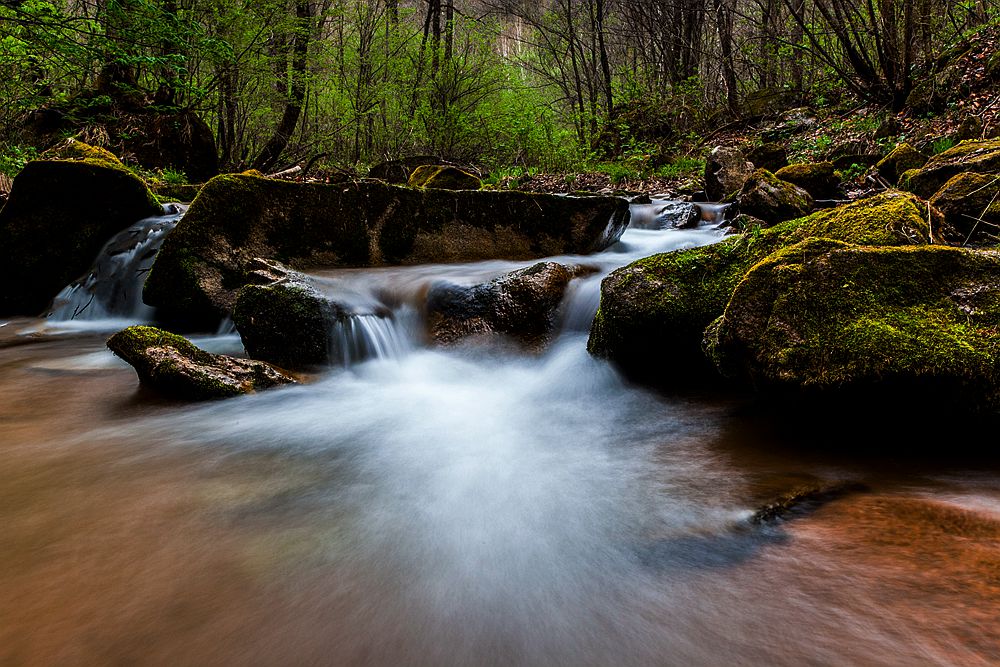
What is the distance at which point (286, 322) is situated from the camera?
4.02 metres

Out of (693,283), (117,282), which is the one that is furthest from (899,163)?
(117,282)

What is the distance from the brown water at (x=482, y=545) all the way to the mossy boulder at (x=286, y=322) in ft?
2.97

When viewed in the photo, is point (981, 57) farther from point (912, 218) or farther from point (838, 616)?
point (838, 616)

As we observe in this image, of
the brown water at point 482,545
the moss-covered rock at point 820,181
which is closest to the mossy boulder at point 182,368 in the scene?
the brown water at point 482,545

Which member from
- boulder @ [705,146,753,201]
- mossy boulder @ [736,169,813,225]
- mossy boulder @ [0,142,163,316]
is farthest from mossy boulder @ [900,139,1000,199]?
mossy boulder @ [0,142,163,316]

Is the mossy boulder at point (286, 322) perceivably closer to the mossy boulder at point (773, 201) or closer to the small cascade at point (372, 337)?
the small cascade at point (372, 337)

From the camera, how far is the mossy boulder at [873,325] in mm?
2027

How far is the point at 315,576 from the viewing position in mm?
1703

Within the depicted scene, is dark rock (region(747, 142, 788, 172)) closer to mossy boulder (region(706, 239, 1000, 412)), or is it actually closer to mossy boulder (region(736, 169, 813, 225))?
mossy boulder (region(736, 169, 813, 225))

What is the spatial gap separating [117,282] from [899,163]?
31.1 feet

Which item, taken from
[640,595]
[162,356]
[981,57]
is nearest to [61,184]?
[162,356]

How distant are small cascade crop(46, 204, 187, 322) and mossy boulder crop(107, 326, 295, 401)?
2.67m

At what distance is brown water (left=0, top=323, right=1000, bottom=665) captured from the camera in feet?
4.43

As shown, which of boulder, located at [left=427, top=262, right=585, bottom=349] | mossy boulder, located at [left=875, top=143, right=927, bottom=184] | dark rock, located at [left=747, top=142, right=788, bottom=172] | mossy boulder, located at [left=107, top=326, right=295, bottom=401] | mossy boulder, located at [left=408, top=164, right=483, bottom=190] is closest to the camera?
mossy boulder, located at [left=107, top=326, right=295, bottom=401]
